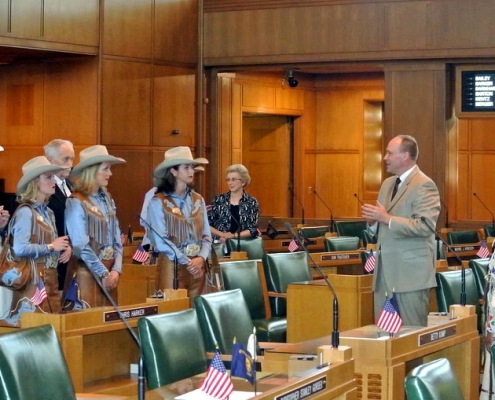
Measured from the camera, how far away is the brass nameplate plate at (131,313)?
428 cm

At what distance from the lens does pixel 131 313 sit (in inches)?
174

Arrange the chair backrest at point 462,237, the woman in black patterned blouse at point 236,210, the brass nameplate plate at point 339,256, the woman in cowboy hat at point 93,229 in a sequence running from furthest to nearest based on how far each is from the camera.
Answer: the chair backrest at point 462,237
the woman in black patterned blouse at point 236,210
the brass nameplate plate at point 339,256
the woman in cowboy hat at point 93,229

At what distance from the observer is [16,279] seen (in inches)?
181

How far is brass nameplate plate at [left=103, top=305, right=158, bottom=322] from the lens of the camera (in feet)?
14.0

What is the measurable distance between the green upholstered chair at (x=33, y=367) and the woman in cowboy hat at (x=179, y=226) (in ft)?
7.47

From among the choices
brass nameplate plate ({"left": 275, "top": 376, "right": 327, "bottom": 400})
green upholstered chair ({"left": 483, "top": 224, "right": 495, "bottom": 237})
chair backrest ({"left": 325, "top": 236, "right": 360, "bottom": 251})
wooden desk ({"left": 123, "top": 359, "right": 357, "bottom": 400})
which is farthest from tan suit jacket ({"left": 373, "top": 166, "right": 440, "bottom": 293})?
green upholstered chair ({"left": 483, "top": 224, "right": 495, "bottom": 237})

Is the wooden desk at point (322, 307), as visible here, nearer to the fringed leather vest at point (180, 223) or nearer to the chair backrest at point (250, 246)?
the fringed leather vest at point (180, 223)

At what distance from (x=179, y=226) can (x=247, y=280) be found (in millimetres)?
689

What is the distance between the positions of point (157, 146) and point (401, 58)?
8.60 feet

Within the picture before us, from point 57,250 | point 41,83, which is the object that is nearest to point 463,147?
point 41,83

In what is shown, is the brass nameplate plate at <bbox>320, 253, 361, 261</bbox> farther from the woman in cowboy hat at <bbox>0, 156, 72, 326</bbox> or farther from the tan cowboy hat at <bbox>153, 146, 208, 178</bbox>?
the woman in cowboy hat at <bbox>0, 156, 72, 326</bbox>

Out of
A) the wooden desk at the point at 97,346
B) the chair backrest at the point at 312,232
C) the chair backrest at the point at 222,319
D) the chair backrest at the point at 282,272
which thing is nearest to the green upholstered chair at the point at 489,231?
the chair backrest at the point at 312,232

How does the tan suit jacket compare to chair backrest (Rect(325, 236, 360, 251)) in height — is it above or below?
above

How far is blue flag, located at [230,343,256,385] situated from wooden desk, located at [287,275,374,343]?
3151mm
